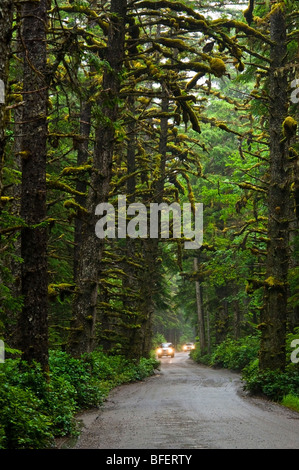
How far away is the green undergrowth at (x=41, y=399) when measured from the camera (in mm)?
6863

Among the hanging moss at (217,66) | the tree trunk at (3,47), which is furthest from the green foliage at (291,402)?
the tree trunk at (3,47)

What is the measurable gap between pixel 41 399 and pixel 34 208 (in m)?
3.83

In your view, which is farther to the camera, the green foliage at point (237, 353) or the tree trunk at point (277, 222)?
the green foliage at point (237, 353)

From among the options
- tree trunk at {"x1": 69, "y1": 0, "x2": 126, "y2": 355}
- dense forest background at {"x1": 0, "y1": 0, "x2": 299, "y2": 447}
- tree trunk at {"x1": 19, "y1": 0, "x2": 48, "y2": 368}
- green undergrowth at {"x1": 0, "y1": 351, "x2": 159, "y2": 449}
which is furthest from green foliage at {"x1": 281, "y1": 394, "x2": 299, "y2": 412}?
tree trunk at {"x1": 19, "y1": 0, "x2": 48, "y2": 368}

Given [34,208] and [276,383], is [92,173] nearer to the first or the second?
[34,208]

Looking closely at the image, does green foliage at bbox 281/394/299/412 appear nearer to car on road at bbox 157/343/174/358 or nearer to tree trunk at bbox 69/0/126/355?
tree trunk at bbox 69/0/126/355

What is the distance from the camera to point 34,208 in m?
10.6

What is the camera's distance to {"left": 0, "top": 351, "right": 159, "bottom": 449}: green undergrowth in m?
6.86

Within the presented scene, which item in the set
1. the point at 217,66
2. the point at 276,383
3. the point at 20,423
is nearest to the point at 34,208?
the point at 20,423

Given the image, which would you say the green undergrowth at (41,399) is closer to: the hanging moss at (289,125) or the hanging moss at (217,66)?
the hanging moss at (217,66)

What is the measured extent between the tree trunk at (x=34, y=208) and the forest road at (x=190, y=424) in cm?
199

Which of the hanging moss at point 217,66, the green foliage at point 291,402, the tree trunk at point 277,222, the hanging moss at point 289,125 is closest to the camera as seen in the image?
the green foliage at point 291,402
